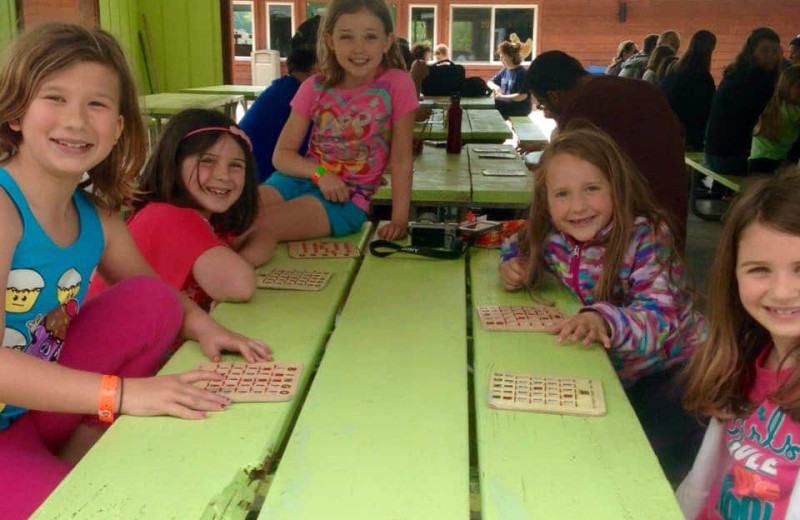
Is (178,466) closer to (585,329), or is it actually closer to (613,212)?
(585,329)

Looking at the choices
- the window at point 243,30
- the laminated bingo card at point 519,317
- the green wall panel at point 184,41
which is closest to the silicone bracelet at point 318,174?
the laminated bingo card at point 519,317

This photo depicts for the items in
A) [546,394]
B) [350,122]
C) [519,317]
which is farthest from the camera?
[350,122]

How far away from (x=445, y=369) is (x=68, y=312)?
0.77m

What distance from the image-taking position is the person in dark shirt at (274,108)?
A: 12.1 ft

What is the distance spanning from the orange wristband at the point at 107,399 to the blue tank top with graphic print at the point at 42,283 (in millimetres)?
282

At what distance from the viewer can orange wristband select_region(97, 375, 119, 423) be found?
4.36ft

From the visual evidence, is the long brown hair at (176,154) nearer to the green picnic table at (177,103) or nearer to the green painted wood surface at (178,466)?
the green painted wood surface at (178,466)

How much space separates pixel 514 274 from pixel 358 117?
1093 mm

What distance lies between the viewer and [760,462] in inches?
54.4

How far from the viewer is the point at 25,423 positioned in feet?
5.13

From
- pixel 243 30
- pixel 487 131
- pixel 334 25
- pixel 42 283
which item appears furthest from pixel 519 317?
pixel 243 30

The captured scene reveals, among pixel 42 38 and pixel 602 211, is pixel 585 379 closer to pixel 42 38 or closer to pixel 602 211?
pixel 602 211

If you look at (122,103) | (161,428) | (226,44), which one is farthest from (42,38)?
(226,44)

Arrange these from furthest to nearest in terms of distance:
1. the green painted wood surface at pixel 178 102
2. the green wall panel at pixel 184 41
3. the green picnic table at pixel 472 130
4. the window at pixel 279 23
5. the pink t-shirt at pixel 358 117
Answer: the window at pixel 279 23 → the green wall panel at pixel 184 41 → the green painted wood surface at pixel 178 102 → the green picnic table at pixel 472 130 → the pink t-shirt at pixel 358 117
